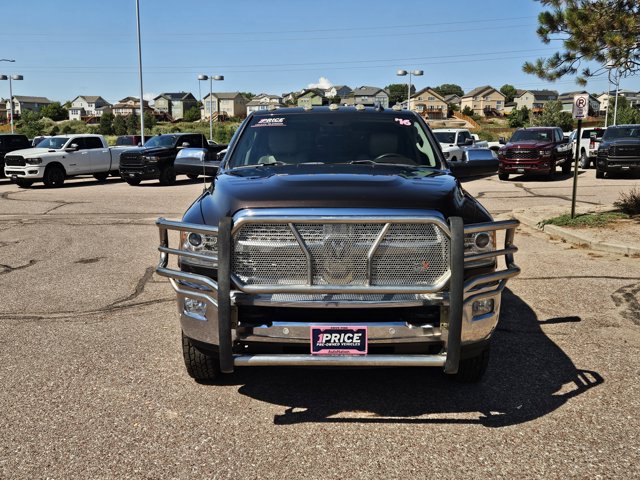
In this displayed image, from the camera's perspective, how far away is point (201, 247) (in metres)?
3.86

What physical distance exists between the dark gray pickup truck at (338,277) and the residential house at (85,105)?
181 m

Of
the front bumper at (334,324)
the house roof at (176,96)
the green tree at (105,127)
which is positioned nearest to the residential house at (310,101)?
the front bumper at (334,324)

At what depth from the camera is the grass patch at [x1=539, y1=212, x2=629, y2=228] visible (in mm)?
11398

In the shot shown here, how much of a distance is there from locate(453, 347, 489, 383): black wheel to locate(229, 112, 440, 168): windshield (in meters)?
1.69

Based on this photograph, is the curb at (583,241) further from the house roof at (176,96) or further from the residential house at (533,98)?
the house roof at (176,96)

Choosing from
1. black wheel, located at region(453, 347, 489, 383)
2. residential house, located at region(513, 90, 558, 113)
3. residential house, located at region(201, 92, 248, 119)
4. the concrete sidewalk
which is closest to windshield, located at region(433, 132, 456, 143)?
the concrete sidewalk

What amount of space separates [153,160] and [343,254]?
19.8 metres

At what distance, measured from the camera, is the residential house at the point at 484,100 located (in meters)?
159

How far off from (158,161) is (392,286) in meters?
19.9

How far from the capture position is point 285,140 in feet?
17.6

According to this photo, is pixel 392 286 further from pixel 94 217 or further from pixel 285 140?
pixel 94 217

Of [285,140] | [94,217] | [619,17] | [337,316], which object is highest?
[619,17]

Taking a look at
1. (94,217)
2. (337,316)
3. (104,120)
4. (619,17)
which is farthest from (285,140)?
(104,120)

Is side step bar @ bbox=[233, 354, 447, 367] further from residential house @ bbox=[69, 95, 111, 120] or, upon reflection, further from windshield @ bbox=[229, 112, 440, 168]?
residential house @ bbox=[69, 95, 111, 120]
